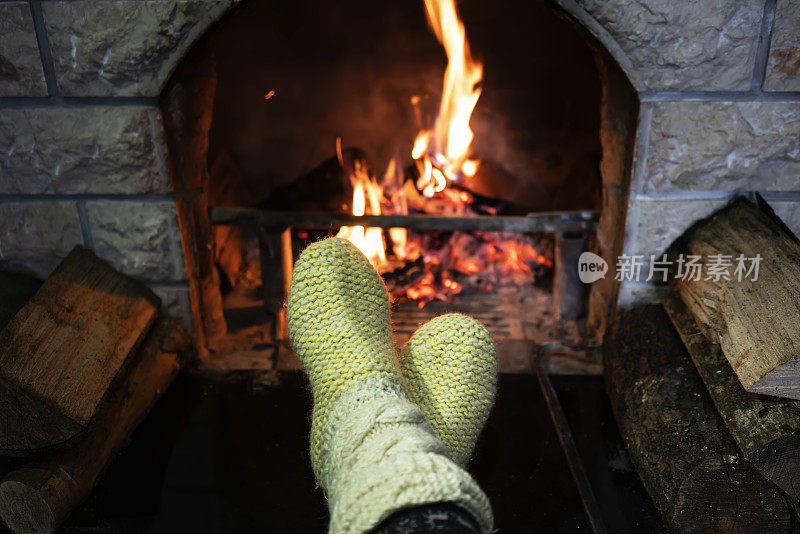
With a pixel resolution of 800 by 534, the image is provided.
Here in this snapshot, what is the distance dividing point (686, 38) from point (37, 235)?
5.70 feet

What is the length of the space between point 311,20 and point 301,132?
0.40 m

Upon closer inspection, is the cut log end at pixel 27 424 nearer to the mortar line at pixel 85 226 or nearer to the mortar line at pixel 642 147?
the mortar line at pixel 85 226

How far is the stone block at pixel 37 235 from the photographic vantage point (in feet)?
5.57

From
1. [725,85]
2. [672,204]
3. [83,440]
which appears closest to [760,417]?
[672,204]

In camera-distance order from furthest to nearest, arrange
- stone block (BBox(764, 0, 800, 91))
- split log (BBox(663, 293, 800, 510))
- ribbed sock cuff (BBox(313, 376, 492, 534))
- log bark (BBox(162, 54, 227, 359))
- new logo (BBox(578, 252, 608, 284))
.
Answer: new logo (BBox(578, 252, 608, 284))
log bark (BBox(162, 54, 227, 359))
stone block (BBox(764, 0, 800, 91))
split log (BBox(663, 293, 800, 510))
ribbed sock cuff (BBox(313, 376, 492, 534))

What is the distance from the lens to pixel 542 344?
1938 mm

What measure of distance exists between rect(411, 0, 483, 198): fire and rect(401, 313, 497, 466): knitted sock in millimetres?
1105

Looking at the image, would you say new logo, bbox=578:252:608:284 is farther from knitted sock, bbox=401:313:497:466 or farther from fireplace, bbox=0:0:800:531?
knitted sock, bbox=401:313:497:466

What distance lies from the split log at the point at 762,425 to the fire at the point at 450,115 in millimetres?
1243

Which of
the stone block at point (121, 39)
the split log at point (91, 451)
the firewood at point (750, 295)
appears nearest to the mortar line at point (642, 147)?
the firewood at point (750, 295)

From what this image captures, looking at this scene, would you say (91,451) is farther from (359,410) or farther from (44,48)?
(44,48)

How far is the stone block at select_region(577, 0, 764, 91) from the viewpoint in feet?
4.72

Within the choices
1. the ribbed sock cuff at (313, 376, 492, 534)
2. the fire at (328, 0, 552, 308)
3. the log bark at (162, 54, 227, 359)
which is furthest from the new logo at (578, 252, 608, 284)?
the log bark at (162, 54, 227, 359)

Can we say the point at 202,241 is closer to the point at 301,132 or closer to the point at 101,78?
the point at 101,78
